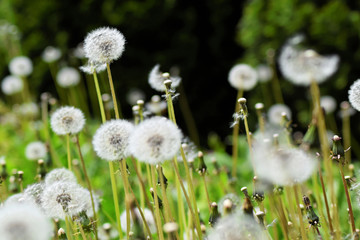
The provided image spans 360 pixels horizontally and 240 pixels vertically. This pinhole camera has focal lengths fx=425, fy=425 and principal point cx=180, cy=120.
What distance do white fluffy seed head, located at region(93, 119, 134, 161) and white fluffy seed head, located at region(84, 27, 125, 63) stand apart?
0.51ft

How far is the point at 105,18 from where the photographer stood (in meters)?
4.25

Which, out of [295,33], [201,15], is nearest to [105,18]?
[201,15]

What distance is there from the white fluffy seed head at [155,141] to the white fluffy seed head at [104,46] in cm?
23

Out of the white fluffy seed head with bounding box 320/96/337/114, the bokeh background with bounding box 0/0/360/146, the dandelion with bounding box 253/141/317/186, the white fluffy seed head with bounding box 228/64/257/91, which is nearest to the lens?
the dandelion with bounding box 253/141/317/186

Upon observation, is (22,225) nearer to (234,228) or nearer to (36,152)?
(234,228)

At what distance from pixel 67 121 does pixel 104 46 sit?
271 mm

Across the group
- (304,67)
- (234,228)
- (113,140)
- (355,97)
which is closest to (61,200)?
(113,140)

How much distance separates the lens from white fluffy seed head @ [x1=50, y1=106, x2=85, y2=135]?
1.17 meters

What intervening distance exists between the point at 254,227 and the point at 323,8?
2.66 metres

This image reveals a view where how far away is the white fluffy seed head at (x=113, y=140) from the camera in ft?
3.20

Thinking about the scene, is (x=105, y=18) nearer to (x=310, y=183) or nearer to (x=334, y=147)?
(x=310, y=183)

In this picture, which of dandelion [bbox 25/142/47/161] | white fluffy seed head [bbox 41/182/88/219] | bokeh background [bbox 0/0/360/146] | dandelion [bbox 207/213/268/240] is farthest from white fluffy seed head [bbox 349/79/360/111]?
bokeh background [bbox 0/0/360/146]

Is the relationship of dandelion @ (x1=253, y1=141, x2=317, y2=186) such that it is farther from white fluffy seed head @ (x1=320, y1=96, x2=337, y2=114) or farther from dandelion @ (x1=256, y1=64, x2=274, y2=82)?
dandelion @ (x1=256, y1=64, x2=274, y2=82)

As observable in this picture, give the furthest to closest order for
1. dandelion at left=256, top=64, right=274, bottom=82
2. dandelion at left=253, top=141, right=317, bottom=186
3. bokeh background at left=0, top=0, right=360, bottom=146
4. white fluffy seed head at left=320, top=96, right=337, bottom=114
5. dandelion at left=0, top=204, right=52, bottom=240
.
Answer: bokeh background at left=0, top=0, right=360, bottom=146, dandelion at left=256, top=64, right=274, bottom=82, white fluffy seed head at left=320, top=96, right=337, bottom=114, dandelion at left=253, top=141, right=317, bottom=186, dandelion at left=0, top=204, right=52, bottom=240
